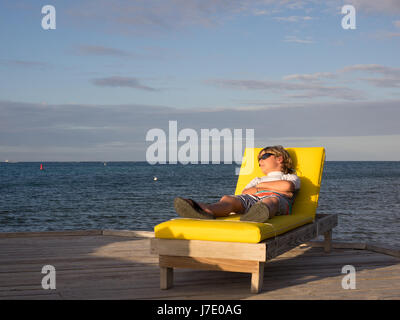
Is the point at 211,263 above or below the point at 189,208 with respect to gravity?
below

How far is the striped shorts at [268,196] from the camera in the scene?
4.02 metres

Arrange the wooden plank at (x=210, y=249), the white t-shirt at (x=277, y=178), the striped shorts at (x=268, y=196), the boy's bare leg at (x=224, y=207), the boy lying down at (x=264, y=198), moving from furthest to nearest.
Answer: the white t-shirt at (x=277, y=178)
the striped shorts at (x=268, y=196)
the boy's bare leg at (x=224, y=207)
the boy lying down at (x=264, y=198)
the wooden plank at (x=210, y=249)

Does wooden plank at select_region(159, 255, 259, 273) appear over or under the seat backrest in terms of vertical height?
under

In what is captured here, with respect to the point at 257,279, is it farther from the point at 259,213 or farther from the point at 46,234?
the point at 46,234

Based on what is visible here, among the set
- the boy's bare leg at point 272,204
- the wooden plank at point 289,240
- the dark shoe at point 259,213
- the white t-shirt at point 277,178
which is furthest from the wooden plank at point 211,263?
the white t-shirt at point 277,178

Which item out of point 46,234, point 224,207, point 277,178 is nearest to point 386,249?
point 277,178

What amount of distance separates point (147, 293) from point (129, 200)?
803 inches

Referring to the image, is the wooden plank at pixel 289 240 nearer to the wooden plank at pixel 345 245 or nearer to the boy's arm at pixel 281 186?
the boy's arm at pixel 281 186

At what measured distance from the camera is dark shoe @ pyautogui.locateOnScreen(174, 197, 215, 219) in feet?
11.6

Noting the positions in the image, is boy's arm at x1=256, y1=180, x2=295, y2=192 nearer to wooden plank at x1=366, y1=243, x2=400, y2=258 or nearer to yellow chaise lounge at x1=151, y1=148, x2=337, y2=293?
yellow chaise lounge at x1=151, y1=148, x2=337, y2=293

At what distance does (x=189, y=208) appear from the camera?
354 centimetres

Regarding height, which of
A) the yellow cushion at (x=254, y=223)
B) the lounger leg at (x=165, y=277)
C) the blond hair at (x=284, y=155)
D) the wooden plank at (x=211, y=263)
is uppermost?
the blond hair at (x=284, y=155)

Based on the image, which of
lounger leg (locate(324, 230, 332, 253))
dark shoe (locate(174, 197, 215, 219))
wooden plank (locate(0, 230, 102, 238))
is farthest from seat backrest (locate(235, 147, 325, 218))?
wooden plank (locate(0, 230, 102, 238))

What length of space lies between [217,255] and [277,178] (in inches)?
56.1
